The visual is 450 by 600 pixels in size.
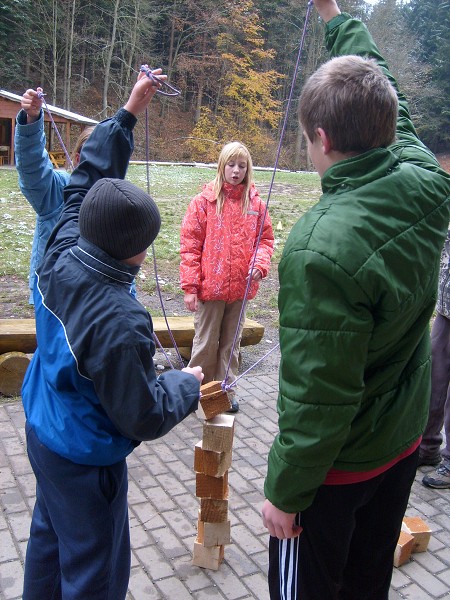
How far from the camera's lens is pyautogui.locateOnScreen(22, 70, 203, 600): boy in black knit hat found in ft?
5.73

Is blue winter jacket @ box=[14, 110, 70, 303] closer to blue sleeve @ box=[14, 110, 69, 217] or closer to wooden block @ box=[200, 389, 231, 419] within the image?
blue sleeve @ box=[14, 110, 69, 217]

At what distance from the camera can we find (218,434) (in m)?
2.61

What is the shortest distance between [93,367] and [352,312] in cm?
76

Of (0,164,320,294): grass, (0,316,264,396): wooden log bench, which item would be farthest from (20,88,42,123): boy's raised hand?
(0,164,320,294): grass

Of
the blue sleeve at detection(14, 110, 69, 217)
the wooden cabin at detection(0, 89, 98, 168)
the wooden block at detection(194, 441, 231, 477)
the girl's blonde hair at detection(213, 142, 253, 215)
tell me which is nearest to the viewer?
the wooden block at detection(194, 441, 231, 477)

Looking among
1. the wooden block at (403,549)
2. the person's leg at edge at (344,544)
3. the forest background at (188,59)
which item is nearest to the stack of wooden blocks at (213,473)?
the person's leg at edge at (344,544)

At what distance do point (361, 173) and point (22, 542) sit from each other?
2478mm

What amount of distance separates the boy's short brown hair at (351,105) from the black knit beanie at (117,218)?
548 mm

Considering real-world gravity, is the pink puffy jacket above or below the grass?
above

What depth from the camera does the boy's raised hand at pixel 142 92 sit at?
7.14ft

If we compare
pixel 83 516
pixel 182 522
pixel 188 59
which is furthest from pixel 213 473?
pixel 188 59

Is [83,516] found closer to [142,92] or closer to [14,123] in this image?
[142,92]

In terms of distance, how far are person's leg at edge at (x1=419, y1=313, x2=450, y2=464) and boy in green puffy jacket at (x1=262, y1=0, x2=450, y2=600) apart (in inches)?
89.5

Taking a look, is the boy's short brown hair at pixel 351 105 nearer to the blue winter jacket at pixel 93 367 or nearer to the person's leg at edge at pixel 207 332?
the blue winter jacket at pixel 93 367
